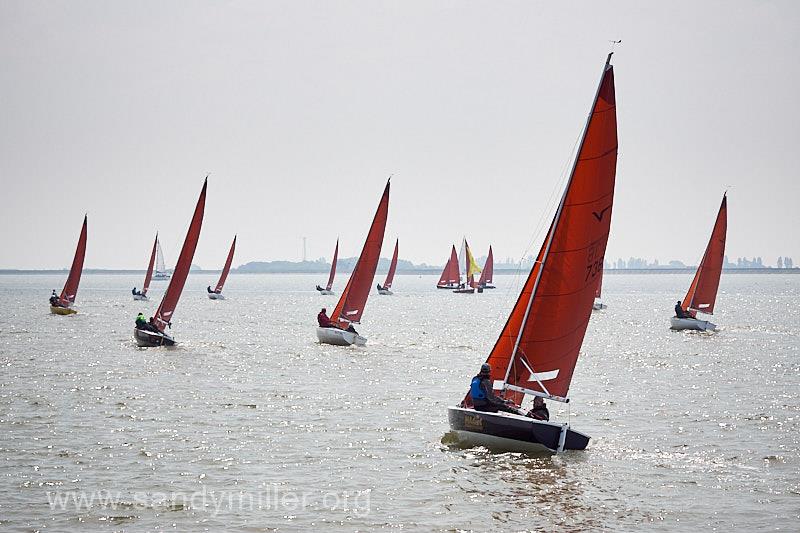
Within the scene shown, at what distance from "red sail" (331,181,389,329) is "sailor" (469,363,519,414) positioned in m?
26.9

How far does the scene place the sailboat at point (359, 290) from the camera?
47.6 meters

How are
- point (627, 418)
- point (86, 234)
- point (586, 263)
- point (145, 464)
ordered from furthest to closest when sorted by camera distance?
point (86, 234)
point (627, 418)
point (586, 263)
point (145, 464)

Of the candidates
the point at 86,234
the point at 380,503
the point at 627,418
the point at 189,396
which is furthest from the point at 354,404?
the point at 86,234

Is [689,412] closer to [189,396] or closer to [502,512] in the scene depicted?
[502,512]

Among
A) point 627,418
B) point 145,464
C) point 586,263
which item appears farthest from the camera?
point 627,418

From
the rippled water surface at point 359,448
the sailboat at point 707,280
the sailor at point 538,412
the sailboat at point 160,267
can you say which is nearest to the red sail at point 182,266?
the rippled water surface at point 359,448

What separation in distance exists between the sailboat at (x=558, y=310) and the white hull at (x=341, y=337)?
1022 inches

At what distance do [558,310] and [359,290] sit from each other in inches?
1076

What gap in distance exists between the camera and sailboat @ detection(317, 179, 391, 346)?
4762 cm

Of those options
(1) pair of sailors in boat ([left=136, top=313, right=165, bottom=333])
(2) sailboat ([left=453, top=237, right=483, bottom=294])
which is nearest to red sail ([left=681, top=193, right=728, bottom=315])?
(1) pair of sailors in boat ([left=136, top=313, right=165, bottom=333])

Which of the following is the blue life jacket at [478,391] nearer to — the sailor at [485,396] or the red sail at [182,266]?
the sailor at [485,396]

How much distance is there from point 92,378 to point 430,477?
19.0 metres

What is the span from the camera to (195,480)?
Result: 18109 millimetres

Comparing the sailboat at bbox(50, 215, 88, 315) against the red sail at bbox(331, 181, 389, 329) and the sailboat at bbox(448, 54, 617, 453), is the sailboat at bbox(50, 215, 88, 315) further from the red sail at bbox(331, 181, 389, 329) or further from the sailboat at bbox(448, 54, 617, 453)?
the sailboat at bbox(448, 54, 617, 453)
